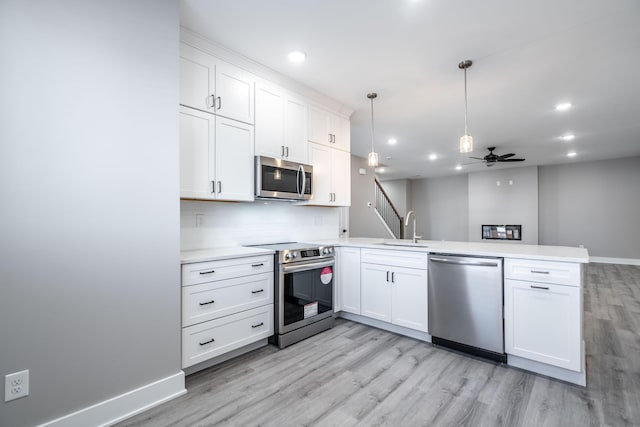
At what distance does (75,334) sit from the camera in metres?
1.63

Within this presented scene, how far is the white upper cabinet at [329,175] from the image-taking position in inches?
145

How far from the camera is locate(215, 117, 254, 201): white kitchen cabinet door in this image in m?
2.68

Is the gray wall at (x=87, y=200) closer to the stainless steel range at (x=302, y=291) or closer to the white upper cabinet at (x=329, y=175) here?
the stainless steel range at (x=302, y=291)

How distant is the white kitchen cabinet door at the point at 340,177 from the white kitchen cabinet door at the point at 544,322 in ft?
7.21

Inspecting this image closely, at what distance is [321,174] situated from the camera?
3758 mm

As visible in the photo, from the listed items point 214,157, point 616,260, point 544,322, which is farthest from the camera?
point 616,260

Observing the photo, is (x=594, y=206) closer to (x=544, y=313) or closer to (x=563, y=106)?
(x=563, y=106)

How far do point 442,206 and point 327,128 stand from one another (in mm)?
8404

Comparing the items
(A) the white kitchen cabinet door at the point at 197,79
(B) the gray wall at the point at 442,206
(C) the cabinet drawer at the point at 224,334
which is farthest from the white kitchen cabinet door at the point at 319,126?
(B) the gray wall at the point at 442,206

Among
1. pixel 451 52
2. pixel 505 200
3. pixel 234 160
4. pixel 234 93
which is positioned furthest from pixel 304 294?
pixel 505 200

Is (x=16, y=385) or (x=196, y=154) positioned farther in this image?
(x=196, y=154)

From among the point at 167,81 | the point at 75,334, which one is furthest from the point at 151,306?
the point at 167,81

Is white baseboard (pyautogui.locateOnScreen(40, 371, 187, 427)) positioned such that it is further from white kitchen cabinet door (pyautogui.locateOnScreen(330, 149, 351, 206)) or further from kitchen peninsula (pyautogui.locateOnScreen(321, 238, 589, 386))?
white kitchen cabinet door (pyautogui.locateOnScreen(330, 149, 351, 206))

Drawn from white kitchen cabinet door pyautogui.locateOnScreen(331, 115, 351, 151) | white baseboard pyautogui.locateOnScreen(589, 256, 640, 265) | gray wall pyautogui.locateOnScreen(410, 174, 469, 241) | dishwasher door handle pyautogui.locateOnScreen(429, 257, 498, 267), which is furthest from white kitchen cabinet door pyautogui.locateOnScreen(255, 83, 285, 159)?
white baseboard pyautogui.locateOnScreen(589, 256, 640, 265)
